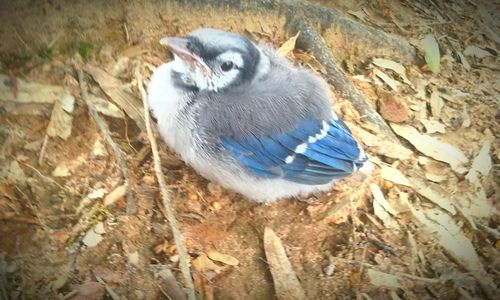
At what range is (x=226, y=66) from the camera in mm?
2006

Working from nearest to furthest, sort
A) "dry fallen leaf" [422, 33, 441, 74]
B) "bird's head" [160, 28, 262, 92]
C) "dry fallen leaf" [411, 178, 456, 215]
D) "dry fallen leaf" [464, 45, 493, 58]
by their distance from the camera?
1. "bird's head" [160, 28, 262, 92]
2. "dry fallen leaf" [411, 178, 456, 215]
3. "dry fallen leaf" [422, 33, 441, 74]
4. "dry fallen leaf" [464, 45, 493, 58]

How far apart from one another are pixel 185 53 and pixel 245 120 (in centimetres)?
33

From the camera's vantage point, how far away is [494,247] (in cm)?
→ 228

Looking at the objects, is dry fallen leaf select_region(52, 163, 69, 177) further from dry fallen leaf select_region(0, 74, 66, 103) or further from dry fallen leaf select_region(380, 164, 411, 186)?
dry fallen leaf select_region(380, 164, 411, 186)

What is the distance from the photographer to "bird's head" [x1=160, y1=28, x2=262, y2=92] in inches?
77.7

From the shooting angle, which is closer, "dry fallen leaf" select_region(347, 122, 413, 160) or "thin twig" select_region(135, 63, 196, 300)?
"thin twig" select_region(135, 63, 196, 300)

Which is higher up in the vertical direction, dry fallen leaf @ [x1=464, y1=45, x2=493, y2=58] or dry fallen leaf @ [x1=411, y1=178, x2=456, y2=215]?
dry fallen leaf @ [x1=464, y1=45, x2=493, y2=58]

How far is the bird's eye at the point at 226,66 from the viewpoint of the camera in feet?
6.55

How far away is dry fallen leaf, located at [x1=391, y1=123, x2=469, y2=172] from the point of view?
2.52m

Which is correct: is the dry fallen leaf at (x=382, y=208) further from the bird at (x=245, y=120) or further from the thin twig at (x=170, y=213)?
the thin twig at (x=170, y=213)

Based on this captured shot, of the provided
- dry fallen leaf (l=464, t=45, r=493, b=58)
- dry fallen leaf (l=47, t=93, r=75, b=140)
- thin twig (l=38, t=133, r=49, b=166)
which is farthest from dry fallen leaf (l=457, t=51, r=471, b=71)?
thin twig (l=38, t=133, r=49, b=166)

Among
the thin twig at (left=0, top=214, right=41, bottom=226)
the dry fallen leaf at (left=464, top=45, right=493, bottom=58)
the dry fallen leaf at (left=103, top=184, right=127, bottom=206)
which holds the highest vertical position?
the dry fallen leaf at (left=464, top=45, right=493, bottom=58)

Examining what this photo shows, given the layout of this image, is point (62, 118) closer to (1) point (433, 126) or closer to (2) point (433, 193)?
(2) point (433, 193)

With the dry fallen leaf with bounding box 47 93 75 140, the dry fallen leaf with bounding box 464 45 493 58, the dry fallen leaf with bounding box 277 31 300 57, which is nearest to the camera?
the dry fallen leaf with bounding box 47 93 75 140
